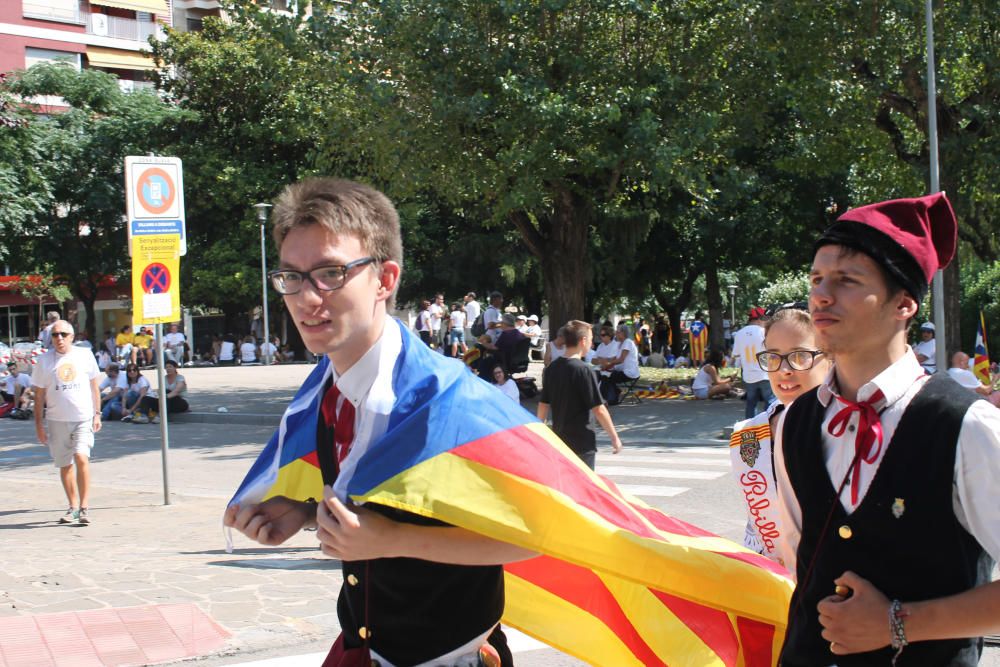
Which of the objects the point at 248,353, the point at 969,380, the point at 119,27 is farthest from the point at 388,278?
the point at 119,27

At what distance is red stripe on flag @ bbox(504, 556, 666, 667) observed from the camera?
10.2ft

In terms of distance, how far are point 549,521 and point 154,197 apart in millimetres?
9271

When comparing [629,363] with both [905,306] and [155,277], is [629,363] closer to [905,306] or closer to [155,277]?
[155,277]

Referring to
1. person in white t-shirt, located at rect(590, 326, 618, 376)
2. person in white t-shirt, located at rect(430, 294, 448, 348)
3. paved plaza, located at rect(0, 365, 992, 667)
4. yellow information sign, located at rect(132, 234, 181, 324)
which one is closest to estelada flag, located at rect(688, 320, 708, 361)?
person in white t-shirt, located at rect(430, 294, 448, 348)

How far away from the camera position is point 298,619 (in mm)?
6555

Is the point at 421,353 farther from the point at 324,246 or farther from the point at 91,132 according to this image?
the point at 91,132

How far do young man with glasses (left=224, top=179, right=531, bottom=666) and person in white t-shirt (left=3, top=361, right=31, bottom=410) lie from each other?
21.1 m

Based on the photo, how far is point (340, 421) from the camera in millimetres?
2607

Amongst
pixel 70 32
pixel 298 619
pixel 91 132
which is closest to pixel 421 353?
Result: pixel 298 619

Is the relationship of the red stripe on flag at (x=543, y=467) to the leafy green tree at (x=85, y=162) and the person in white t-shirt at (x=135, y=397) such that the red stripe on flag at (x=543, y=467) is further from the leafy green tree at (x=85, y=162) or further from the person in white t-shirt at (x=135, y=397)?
the leafy green tree at (x=85, y=162)

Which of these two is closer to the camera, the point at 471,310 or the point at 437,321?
the point at 471,310

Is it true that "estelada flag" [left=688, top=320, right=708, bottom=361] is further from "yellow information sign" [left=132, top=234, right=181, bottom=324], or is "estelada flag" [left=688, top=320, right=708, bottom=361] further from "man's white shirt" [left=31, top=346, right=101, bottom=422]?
"man's white shirt" [left=31, top=346, right=101, bottom=422]

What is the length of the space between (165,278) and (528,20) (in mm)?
9411

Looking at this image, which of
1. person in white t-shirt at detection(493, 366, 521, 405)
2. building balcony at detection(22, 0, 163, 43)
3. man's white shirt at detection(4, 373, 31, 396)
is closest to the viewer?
person in white t-shirt at detection(493, 366, 521, 405)
